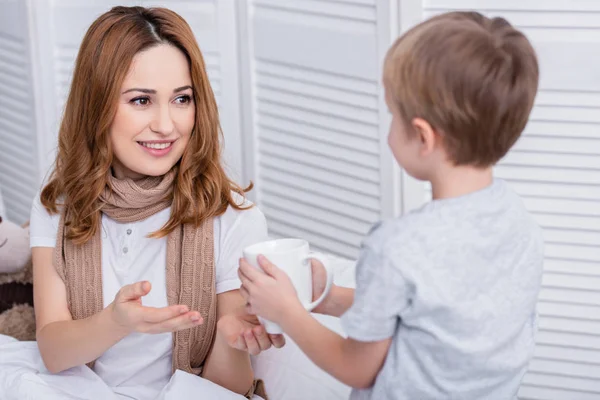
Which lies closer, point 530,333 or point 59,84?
point 530,333

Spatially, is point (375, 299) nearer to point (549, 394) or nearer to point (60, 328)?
point (60, 328)

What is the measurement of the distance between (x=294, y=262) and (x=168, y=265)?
453 mm

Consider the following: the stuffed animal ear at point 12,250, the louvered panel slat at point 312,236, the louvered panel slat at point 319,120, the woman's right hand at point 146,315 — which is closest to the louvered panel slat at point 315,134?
the louvered panel slat at point 319,120

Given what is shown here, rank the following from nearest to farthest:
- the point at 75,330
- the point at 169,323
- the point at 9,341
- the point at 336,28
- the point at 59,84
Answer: the point at 169,323 < the point at 75,330 < the point at 9,341 < the point at 336,28 < the point at 59,84

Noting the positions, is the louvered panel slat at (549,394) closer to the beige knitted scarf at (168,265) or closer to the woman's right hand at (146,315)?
the beige knitted scarf at (168,265)

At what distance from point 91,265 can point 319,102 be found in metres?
1.00

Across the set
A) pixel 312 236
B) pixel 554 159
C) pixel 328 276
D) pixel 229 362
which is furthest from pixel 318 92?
pixel 328 276

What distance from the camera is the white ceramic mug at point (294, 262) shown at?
127cm

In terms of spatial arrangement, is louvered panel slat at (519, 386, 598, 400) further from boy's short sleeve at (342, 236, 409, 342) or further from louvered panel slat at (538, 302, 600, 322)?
boy's short sleeve at (342, 236, 409, 342)

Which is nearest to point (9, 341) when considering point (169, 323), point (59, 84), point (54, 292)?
point (54, 292)

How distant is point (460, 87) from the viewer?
1.13 metres

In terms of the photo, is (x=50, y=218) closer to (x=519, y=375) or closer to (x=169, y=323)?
(x=169, y=323)

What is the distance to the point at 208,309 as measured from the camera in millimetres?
1677

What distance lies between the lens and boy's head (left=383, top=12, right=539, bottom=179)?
1.13 metres
